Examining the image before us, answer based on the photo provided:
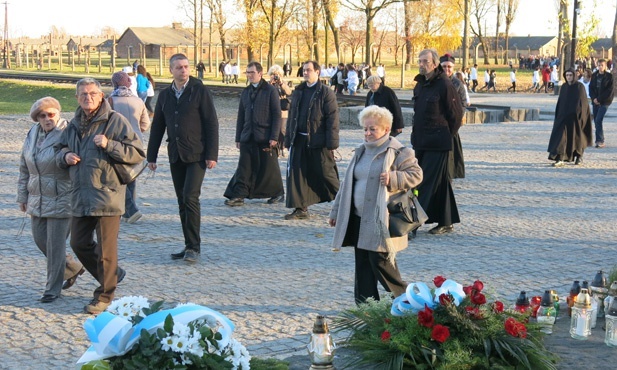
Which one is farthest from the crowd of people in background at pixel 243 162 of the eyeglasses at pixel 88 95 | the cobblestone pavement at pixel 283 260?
the cobblestone pavement at pixel 283 260

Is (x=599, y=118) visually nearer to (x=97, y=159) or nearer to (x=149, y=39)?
(x=97, y=159)

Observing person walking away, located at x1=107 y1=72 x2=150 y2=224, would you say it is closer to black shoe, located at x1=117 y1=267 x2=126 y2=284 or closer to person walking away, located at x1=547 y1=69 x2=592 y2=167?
black shoe, located at x1=117 y1=267 x2=126 y2=284

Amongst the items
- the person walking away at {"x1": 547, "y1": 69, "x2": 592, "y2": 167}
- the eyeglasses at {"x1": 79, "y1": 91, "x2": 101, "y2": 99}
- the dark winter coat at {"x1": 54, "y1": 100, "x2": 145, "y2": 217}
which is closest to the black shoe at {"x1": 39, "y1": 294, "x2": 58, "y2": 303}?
the dark winter coat at {"x1": 54, "y1": 100, "x2": 145, "y2": 217}

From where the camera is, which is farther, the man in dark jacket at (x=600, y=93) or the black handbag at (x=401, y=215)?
the man in dark jacket at (x=600, y=93)

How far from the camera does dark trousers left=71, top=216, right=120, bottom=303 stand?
7180 mm

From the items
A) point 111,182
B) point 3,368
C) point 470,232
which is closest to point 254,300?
point 111,182

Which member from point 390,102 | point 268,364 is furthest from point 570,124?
point 268,364

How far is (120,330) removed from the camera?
4434mm

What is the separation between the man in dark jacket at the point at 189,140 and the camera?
350 inches

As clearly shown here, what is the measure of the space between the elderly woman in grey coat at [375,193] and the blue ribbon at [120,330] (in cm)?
206

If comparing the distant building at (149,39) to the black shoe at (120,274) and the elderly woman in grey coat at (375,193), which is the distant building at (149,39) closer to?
the black shoe at (120,274)

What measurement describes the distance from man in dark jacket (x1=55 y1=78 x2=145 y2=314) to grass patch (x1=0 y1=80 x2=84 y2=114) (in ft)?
95.9

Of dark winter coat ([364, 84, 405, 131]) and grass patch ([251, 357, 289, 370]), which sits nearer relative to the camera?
grass patch ([251, 357, 289, 370])

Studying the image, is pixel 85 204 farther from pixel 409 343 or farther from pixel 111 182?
pixel 409 343
